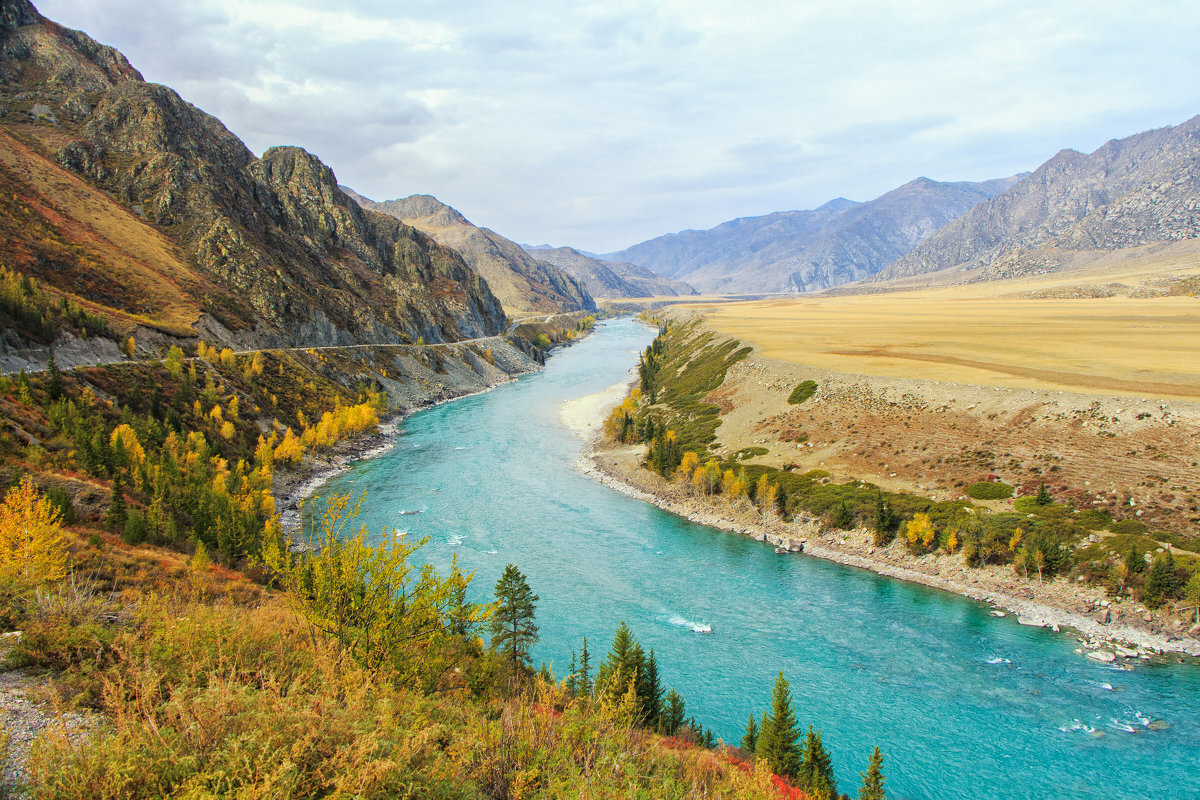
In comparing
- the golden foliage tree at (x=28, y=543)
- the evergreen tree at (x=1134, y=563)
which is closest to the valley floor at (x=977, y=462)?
the evergreen tree at (x=1134, y=563)

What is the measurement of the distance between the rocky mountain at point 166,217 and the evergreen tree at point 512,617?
62869 millimetres

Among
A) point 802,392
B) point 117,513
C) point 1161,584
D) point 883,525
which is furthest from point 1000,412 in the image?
point 117,513

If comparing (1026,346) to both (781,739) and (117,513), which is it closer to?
(781,739)

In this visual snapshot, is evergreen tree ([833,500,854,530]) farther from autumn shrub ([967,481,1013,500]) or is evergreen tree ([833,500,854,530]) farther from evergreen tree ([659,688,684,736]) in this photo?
evergreen tree ([659,688,684,736])

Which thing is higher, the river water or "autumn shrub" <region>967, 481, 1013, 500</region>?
"autumn shrub" <region>967, 481, 1013, 500</region>

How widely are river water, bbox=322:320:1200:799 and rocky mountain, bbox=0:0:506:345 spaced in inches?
1742

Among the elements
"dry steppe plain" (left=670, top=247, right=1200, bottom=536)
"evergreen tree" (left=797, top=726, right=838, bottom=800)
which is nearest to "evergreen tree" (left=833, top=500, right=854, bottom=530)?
"dry steppe plain" (left=670, top=247, right=1200, bottom=536)

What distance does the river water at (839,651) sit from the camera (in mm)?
23969

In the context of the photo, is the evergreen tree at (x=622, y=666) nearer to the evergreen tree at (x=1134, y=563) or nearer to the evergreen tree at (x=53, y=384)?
the evergreen tree at (x=1134, y=563)

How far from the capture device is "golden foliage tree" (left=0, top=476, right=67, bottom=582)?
661 inches

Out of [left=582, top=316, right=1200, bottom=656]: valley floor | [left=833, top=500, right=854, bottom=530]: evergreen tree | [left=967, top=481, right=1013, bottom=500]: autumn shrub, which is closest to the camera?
[left=582, top=316, right=1200, bottom=656]: valley floor

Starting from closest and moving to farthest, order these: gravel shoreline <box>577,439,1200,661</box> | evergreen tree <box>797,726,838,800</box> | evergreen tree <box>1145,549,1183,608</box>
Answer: evergreen tree <box>797,726,838,800</box>, gravel shoreline <box>577,439,1200,661</box>, evergreen tree <box>1145,549,1183,608</box>

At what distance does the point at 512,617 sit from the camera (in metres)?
25.8

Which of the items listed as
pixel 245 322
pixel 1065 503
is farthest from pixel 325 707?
pixel 245 322
